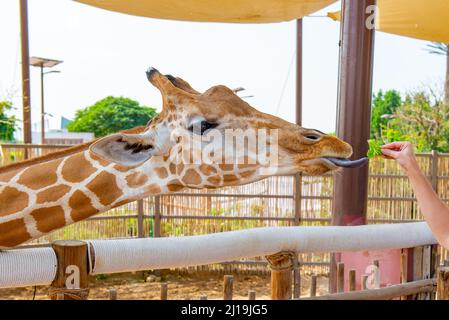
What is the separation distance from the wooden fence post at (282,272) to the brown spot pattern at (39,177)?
0.73 meters

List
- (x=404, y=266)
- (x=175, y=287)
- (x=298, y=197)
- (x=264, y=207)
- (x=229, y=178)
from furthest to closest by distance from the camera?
1. (x=264, y=207)
2. (x=298, y=197)
3. (x=175, y=287)
4. (x=404, y=266)
5. (x=229, y=178)

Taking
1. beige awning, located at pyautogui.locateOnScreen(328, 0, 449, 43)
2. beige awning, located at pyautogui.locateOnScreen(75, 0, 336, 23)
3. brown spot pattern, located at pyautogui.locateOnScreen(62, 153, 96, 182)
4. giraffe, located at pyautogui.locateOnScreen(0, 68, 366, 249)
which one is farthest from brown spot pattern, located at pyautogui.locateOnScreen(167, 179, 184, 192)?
beige awning, located at pyautogui.locateOnScreen(328, 0, 449, 43)

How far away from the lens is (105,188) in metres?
1.75

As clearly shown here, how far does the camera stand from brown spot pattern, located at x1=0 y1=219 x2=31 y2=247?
5.45 ft

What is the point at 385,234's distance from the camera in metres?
1.78

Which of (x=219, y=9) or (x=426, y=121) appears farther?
(x=426, y=121)

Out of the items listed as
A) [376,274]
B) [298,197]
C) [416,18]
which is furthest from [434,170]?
[376,274]

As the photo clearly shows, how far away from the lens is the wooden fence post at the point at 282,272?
1622mm

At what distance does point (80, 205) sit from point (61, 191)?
2.9 inches

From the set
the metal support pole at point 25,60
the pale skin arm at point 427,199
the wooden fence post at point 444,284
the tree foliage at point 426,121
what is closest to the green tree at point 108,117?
the tree foliage at point 426,121

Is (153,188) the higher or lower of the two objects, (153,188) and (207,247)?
the higher

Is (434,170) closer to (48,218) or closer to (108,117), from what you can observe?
(48,218)

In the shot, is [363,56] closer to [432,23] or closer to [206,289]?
[432,23]

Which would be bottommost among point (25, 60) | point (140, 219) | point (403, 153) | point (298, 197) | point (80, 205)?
point (140, 219)
